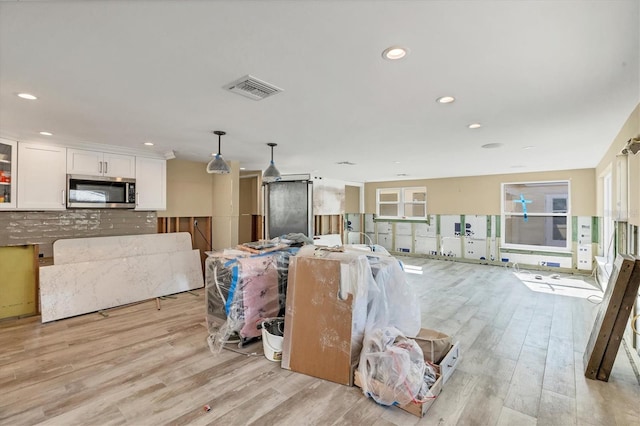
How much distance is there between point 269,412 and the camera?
206cm

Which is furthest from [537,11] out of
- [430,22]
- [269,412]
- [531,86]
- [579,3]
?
[269,412]

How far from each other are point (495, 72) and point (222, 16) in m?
1.71

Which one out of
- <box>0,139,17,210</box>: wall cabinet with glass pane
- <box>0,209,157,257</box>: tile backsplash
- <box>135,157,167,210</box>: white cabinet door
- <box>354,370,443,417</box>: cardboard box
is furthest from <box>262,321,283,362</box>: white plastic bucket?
<box>0,139,17,210</box>: wall cabinet with glass pane

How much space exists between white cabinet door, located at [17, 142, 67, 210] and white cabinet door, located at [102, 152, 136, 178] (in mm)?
466

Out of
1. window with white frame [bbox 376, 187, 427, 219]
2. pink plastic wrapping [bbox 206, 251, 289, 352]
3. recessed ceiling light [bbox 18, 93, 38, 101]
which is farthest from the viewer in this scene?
window with white frame [bbox 376, 187, 427, 219]

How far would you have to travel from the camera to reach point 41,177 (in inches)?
151

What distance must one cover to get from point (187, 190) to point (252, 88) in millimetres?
3929

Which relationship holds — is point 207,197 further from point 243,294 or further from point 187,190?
point 243,294

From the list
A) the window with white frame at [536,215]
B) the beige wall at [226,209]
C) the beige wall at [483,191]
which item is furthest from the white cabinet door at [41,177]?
the window with white frame at [536,215]

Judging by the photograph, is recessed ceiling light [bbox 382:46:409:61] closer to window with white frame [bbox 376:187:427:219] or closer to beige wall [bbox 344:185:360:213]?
window with white frame [bbox 376:187:427:219]

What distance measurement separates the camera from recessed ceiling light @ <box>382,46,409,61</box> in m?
1.68

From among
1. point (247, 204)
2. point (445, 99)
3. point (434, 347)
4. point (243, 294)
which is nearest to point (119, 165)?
point (247, 204)

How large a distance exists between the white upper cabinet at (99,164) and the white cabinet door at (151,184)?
12cm

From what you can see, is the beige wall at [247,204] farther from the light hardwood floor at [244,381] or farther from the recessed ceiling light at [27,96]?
the recessed ceiling light at [27,96]
